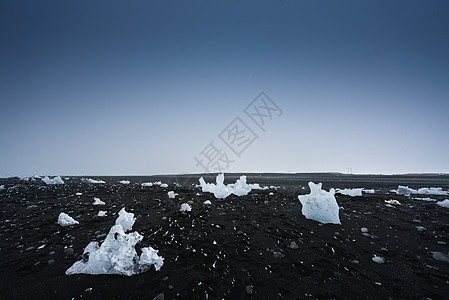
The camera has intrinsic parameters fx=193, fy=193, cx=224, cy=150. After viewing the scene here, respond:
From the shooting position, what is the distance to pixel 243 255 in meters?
3.12

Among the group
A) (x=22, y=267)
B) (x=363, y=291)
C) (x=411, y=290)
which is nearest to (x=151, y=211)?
(x=22, y=267)

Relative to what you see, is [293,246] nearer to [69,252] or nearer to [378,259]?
[378,259]

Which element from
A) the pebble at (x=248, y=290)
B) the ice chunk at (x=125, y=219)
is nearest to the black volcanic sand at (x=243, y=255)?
the pebble at (x=248, y=290)

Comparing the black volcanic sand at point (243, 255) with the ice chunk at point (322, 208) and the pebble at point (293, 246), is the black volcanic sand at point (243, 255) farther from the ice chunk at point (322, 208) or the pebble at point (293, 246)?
the ice chunk at point (322, 208)

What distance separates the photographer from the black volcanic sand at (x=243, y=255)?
2.27 meters

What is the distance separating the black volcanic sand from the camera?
227 centimetres

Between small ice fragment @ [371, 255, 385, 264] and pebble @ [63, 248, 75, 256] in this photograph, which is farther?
pebble @ [63, 248, 75, 256]

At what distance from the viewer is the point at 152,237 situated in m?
3.81

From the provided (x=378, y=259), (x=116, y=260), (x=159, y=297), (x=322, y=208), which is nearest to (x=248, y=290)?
(x=159, y=297)

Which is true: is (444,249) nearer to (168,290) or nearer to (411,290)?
(411,290)

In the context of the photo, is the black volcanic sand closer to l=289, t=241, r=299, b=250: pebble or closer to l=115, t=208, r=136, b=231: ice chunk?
l=289, t=241, r=299, b=250: pebble

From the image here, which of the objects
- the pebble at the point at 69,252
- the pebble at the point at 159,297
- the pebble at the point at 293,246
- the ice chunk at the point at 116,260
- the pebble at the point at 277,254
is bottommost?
the pebble at the point at 159,297

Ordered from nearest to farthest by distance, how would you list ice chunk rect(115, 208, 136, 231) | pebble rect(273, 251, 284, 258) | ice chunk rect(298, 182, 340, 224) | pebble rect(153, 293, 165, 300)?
pebble rect(153, 293, 165, 300), pebble rect(273, 251, 284, 258), ice chunk rect(115, 208, 136, 231), ice chunk rect(298, 182, 340, 224)

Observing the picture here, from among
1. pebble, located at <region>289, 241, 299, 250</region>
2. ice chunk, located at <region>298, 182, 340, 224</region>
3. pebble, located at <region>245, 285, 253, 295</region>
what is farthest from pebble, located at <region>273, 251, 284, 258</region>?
ice chunk, located at <region>298, 182, 340, 224</region>
